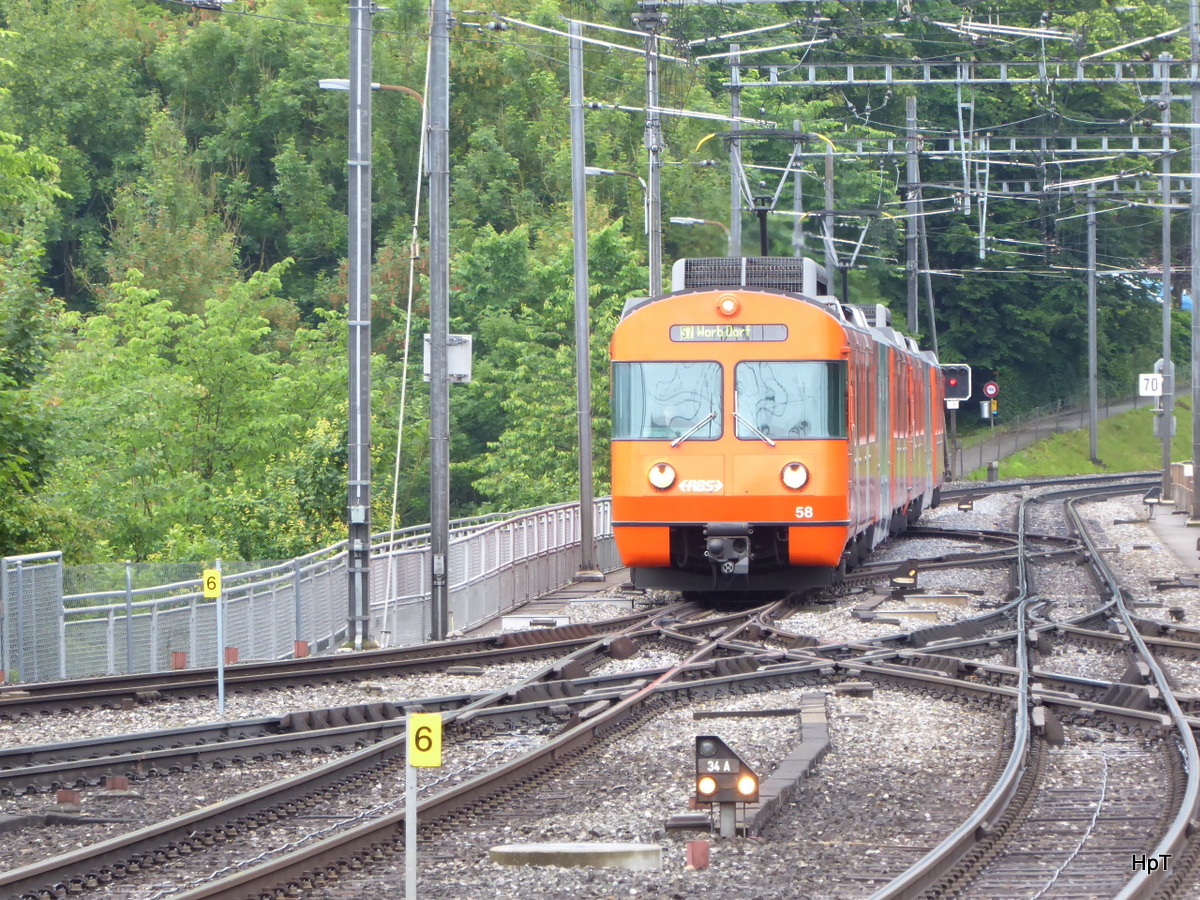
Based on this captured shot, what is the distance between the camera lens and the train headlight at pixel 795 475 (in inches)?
714

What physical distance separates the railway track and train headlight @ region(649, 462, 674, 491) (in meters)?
1.88

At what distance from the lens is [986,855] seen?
806 cm

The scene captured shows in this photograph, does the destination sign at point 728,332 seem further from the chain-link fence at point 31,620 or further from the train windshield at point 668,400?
the chain-link fence at point 31,620

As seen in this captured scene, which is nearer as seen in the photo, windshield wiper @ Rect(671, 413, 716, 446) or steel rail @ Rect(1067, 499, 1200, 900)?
steel rail @ Rect(1067, 499, 1200, 900)

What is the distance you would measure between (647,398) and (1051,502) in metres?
26.5

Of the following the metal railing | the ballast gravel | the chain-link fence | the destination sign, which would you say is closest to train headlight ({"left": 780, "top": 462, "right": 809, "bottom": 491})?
the destination sign

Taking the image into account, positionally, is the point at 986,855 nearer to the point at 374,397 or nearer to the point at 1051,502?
the point at 1051,502

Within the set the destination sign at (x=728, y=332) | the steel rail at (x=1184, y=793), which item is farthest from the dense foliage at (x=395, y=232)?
the steel rail at (x=1184, y=793)

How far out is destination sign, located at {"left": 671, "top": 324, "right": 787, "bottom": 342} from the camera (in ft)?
60.0

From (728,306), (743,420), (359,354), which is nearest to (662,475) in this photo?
(743,420)

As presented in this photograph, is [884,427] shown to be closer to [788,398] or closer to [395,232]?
[788,398]

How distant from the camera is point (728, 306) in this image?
18312 millimetres

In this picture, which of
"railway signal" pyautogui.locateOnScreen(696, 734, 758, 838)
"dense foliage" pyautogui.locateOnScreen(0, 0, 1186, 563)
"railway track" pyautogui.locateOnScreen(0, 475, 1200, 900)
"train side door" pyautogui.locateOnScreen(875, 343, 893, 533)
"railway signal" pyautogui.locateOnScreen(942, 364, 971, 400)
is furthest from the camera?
"railway signal" pyautogui.locateOnScreen(942, 364, 971, 400)

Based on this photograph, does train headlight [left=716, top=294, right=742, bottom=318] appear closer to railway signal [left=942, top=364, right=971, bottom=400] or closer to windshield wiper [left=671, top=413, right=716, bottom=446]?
windshield wiper [left=671, top=413, right=716, bottom=446]
